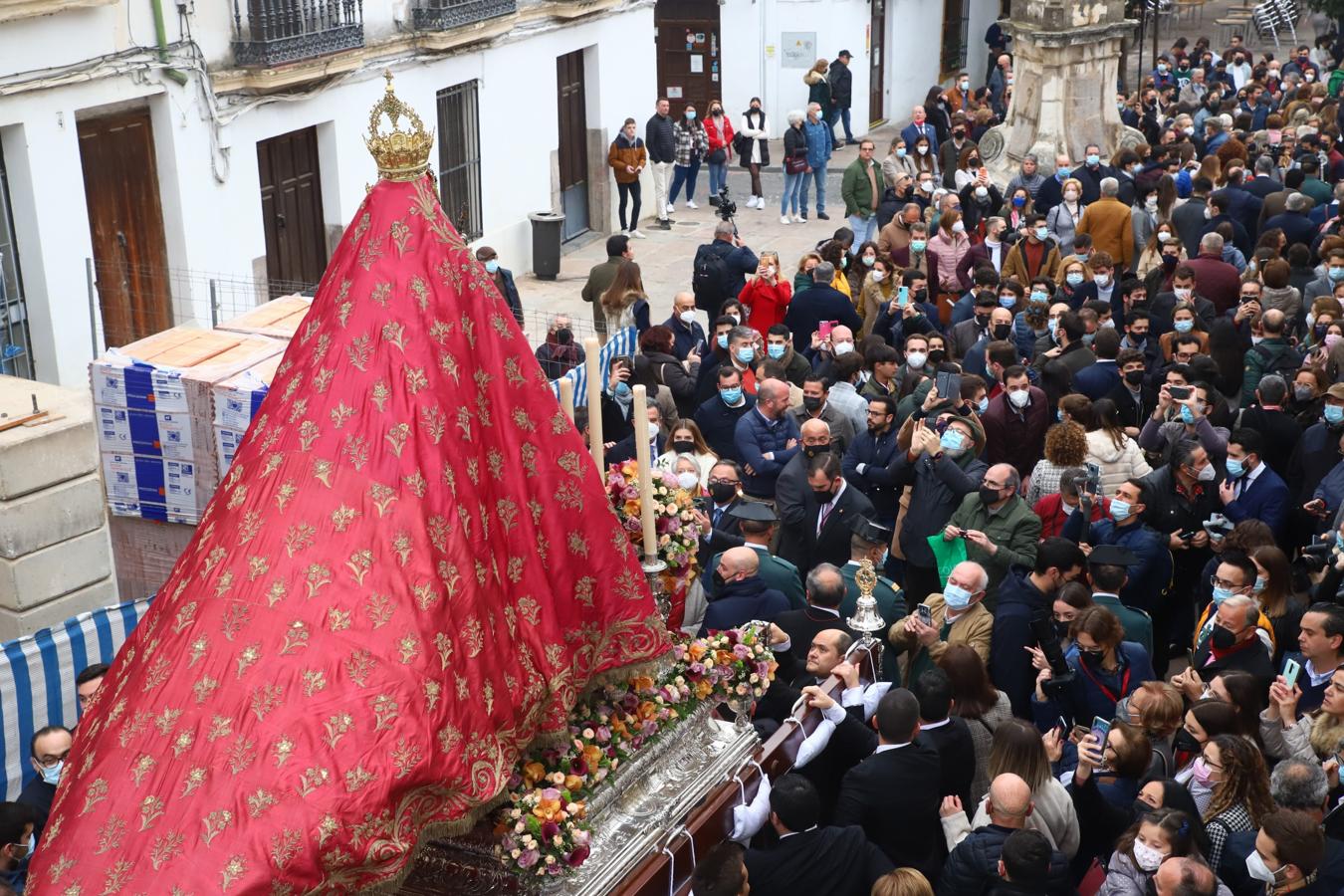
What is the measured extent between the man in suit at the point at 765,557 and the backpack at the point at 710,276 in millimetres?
5454

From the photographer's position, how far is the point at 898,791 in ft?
19.9

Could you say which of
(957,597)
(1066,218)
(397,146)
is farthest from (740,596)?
(1066,218)

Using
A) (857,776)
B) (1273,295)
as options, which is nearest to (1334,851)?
(857,776)

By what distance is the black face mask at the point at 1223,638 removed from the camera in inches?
278

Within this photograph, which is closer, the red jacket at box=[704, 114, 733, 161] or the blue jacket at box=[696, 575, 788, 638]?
the blue jacket at box=[696, 575, 788, 638]

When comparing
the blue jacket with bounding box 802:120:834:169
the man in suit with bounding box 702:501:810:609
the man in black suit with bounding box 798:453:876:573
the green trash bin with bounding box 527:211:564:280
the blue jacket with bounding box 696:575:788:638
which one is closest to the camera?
the blue jacket with bounding box 696:575:788:638

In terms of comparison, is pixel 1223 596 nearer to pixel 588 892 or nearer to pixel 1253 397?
pixel 1253 397

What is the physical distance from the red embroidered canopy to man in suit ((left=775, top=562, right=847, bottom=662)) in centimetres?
269

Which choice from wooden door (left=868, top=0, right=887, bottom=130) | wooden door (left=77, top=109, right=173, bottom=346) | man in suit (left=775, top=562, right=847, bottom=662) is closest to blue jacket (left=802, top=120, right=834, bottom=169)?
wooden door (left=868, top=0, right=887, bottom=130)

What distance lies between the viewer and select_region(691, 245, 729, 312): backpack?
44.4 ft

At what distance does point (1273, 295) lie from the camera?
11.5m

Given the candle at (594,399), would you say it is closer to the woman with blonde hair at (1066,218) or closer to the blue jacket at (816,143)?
the woman with blonde hair at (1066,218)

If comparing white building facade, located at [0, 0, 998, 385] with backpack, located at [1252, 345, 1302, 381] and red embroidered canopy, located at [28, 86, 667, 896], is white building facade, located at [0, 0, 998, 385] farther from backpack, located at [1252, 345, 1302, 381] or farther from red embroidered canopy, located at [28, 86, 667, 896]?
red embroidered canopy, located at [28, 86, 667, 896]

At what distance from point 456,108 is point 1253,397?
9473 mm
